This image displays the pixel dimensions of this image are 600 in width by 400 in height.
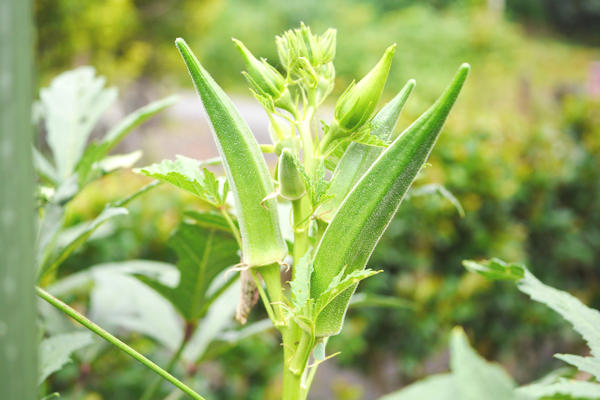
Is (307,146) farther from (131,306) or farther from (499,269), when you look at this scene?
(131,306)

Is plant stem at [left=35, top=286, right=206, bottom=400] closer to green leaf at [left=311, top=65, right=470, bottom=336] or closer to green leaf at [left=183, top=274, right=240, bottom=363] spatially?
green leaf at [left=311, top=65, right=470, bottom=336]

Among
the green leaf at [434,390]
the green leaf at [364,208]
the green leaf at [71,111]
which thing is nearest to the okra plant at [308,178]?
the green leaf at [364,208]

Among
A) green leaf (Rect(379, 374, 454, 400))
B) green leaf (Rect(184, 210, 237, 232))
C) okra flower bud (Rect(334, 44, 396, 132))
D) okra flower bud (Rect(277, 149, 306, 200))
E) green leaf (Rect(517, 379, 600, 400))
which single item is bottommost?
green leaf (Rect(517, 379, 600, 400))

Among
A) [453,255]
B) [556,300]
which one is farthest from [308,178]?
[453,255]

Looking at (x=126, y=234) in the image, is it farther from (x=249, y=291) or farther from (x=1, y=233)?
(x=1, y=233)

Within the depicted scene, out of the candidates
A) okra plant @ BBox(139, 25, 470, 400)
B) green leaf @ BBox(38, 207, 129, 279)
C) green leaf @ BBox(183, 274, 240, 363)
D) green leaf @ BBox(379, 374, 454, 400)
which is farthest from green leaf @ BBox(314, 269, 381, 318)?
green leaf @ BBox(183, 274, 240, 363)

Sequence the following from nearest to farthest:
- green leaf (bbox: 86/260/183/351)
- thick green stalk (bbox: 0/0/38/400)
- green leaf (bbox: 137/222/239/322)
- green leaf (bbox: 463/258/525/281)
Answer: thick green stalk (bbox: 0/0/38/400) < green leaf (bbox: 463/258/525/281) < green leaf (bbox: 137/222/239/322) < green leaf (bbox: 86/260/183/351)

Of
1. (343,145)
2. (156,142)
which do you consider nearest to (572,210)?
(343,145)
